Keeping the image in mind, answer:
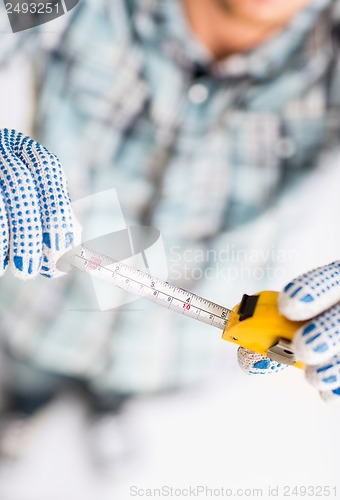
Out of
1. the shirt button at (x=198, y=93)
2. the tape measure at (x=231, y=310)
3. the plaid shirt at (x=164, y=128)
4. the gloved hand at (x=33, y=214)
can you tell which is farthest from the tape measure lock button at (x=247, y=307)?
the shirt button at (x=198, y=93)

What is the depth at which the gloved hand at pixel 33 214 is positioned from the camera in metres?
0.73

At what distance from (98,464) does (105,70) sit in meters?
0.69

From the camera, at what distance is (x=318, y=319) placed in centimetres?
70

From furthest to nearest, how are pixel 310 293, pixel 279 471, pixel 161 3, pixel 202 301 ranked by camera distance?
pixel 279 471, pixel 161 3, pixel 202 301, pixel 310 293

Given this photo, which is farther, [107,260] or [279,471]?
[279,471]

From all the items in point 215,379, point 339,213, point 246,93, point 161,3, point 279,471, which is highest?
point 161,3

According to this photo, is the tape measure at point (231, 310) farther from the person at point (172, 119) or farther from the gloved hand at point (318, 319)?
the person at point (172, 119)

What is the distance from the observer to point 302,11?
1.09 m

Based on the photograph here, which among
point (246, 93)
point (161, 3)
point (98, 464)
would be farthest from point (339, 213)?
point (98, 464)

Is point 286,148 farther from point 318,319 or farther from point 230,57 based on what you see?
point 318,319

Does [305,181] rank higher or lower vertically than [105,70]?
lower

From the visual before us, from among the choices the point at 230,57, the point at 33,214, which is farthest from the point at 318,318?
the point at 230,57

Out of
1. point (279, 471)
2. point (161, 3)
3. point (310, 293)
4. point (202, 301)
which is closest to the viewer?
point (310, 293)

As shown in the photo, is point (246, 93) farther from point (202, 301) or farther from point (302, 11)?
point (202, 301)
